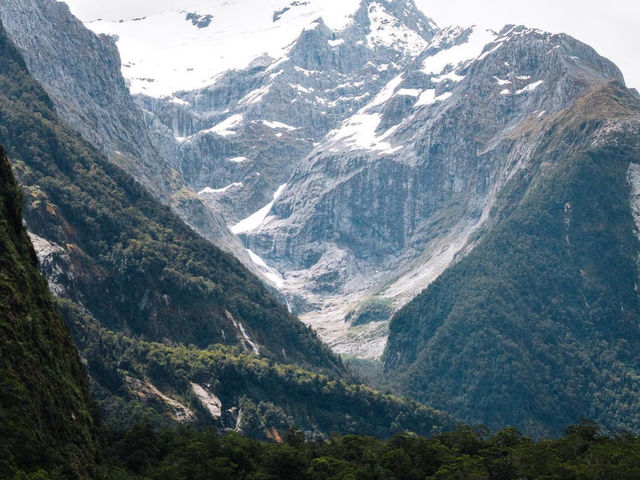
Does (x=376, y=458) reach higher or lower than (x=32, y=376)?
lower

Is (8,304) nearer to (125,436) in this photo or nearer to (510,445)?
(125,436)

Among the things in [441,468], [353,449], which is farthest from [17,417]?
[353,449]

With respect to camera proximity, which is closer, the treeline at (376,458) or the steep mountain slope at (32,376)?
the steep mountain slope at (32,376)

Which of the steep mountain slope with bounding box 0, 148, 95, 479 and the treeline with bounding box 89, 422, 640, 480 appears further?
the treeline with bounding box 89, 422, 640, 480

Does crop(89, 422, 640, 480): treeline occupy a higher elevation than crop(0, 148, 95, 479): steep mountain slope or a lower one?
lower

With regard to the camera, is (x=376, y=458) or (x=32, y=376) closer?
(x=32, y=376)
